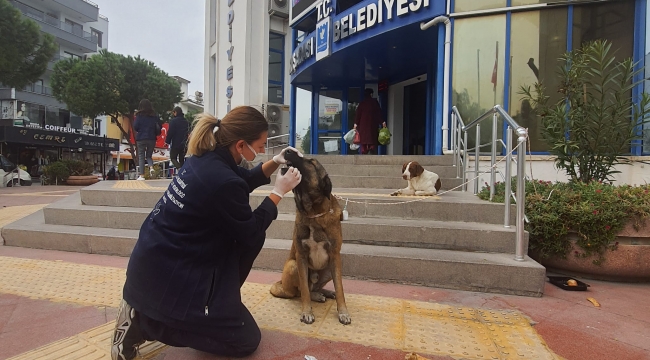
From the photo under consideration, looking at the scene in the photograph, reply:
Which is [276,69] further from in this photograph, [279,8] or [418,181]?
[418,181]

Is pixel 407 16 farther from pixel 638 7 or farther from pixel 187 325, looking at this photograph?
pixel 187 325

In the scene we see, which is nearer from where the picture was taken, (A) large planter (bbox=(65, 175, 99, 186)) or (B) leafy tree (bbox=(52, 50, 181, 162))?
(A) large planter (bbox=(65, 175, 99, 186))

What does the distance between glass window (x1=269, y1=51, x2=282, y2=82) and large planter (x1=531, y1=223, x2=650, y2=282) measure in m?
16.5

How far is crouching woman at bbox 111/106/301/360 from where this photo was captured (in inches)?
75.7

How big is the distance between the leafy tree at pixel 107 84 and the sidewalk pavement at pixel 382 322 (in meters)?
24.7

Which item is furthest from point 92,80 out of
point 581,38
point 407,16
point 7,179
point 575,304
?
point 575,304

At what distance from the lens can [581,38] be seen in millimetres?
6953

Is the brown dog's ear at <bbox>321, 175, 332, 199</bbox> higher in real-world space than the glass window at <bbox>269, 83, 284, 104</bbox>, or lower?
lower

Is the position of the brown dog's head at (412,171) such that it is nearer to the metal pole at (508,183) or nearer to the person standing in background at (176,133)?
the metal pole at (508,183)

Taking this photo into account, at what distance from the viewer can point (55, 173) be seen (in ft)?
61.1

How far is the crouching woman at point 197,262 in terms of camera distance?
192 cm

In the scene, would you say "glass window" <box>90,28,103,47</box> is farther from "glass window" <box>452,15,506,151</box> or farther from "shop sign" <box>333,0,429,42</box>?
"glass window" <box>452,15,506,151</box>

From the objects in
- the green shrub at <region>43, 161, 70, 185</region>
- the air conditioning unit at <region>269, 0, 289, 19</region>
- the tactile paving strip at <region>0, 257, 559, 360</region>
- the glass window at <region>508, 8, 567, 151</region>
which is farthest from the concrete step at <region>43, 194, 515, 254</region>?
the green shrub at <region>43, 161, 70, 185</region>

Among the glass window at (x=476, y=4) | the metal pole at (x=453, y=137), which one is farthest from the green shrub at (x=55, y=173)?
the glass window at (x=476, y=4)
